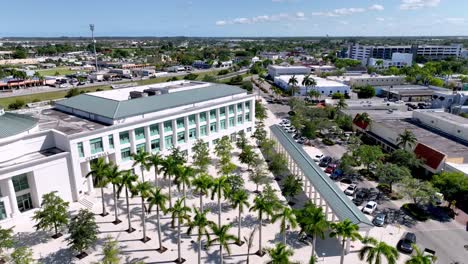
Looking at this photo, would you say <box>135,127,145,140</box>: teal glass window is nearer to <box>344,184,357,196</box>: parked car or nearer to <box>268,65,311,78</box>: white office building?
<box>344,184,357,196</box>: parked car

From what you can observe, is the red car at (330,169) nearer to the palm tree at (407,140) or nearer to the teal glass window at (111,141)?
the palm tree at (407,140)

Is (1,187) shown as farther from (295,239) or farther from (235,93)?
(235,93)

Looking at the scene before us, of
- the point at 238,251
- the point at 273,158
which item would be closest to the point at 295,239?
the point at 238,251

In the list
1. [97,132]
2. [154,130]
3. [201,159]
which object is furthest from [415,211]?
[97,132]

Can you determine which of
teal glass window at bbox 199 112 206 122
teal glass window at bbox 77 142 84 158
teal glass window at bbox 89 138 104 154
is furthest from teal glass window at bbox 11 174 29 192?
teal glass window at bbox 199 112 206 122

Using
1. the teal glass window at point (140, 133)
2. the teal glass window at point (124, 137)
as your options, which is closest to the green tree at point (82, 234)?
the teal glass window at point (124, 137)
